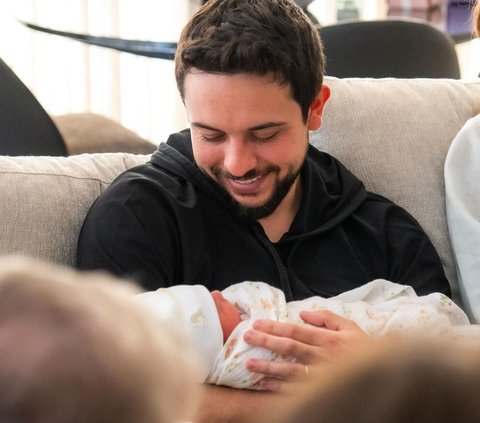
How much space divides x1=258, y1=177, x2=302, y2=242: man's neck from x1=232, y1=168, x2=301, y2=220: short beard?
0.21 feet

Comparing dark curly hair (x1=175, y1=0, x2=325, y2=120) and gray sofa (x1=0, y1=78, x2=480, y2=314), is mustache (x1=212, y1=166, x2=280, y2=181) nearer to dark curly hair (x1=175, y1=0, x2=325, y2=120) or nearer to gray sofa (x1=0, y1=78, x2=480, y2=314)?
dark curly hair (x1=175, y1=0, x2=325, y2=120)

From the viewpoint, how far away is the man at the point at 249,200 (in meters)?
1.61

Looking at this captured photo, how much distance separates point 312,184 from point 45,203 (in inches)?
22.8

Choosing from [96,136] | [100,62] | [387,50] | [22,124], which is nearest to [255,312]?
[22,124]

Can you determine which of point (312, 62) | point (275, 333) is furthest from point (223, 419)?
point (312, 62)

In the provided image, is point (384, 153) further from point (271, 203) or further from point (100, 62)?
point (100, 62)

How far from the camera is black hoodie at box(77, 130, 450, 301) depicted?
159 cm

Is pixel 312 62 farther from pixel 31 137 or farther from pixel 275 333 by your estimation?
pixel 31 137

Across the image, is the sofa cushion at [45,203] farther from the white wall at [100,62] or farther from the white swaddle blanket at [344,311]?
the white wall at [100,62]

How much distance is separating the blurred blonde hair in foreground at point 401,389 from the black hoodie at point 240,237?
1.21m

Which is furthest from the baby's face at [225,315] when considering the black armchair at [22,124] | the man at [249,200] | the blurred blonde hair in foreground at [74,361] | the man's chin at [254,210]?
the blurred blonde hair in foreground at [74,361]

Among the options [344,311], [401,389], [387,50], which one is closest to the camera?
[401,389]

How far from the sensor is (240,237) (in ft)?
5.75

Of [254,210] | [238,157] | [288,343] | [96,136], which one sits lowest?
[96,136]
